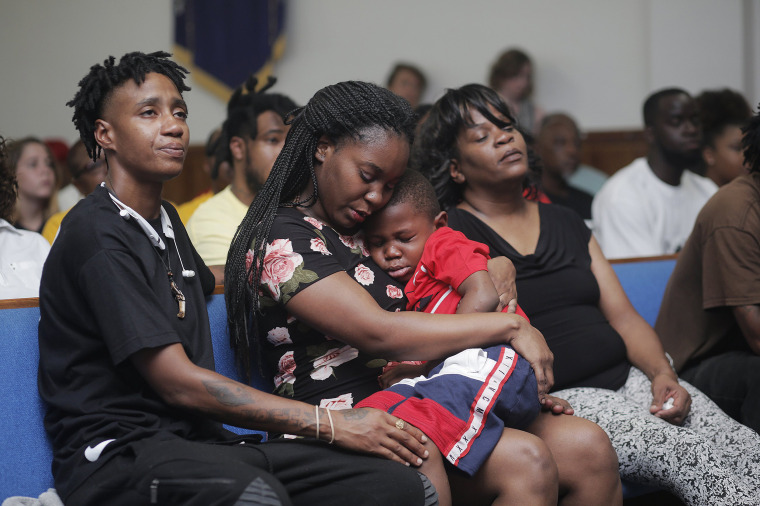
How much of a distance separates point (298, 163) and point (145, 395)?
0.66 meters

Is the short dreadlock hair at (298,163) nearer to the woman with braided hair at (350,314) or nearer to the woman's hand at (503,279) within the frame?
the woman with braided hair at (350,314)

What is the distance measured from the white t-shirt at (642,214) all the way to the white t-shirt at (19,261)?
2.41 meters

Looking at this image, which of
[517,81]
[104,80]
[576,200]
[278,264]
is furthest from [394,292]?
[517,81]

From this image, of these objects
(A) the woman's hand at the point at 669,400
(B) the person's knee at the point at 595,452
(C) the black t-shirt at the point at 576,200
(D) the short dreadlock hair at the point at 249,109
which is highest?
(D) the short dreadlock hair at the point at 249,109

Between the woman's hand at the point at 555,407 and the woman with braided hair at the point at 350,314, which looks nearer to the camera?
the woman with braided hair at the point at 350,314

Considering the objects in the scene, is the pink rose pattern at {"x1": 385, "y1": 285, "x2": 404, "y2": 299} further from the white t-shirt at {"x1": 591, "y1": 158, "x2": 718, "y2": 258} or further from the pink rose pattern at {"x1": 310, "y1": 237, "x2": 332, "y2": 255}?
the white t-shirt at {"x1": 591, "y1": 158, "x2": 718, "y2": 258}

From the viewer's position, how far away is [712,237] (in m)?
2.38

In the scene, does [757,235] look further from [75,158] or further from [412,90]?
[412,90]

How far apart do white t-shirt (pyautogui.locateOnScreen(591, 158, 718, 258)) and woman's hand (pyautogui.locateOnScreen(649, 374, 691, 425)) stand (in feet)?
4.70

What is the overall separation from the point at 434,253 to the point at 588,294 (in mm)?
639

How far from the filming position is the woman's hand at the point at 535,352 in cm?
172

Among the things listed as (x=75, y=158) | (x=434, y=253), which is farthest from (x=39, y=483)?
(x=75, y=158)

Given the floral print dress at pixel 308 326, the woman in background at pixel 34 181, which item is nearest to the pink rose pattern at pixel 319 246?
the floral print dress at pixel 308 326

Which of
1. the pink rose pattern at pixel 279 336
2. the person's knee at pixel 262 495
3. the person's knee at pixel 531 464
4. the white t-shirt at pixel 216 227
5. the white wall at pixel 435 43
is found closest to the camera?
the person's knee at pixel 262 495
